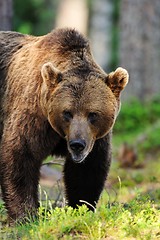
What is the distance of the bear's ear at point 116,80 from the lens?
23.5 feet

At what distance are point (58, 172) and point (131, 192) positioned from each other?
1773mm

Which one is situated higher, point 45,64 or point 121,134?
point 45,64

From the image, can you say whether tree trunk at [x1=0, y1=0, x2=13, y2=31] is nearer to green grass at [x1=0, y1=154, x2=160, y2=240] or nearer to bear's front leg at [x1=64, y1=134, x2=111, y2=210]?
bear's front leg at [x1=64, y1=134, x2=111, y2=210]

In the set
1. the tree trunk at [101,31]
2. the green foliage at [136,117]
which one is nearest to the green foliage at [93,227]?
the green foliage at [136,117]

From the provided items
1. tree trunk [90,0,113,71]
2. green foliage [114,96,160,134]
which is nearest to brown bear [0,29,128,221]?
green foliage [114,96,160,134]

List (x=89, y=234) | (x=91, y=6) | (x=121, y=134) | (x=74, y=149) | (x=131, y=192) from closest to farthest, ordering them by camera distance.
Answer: (x=89, y=234) < (x=74, y=149) < (x=131, y=192) < (x=121, y=134) < (x=91, y=6)

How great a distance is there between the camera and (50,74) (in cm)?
704

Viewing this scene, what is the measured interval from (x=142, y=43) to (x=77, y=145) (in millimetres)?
12922

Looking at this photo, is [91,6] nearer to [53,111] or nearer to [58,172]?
[58,172]

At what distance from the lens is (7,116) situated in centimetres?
764

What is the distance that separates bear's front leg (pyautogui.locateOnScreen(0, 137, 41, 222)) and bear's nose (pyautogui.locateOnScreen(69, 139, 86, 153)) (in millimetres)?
608

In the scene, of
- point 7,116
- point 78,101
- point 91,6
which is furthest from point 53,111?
point 91,6

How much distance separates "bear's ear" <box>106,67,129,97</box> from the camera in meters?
7.15

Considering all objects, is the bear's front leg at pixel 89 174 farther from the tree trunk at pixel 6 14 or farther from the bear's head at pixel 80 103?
the tree trunk at pixel 6 14
